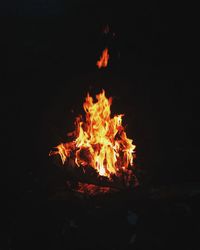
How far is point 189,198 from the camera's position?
5160 mm

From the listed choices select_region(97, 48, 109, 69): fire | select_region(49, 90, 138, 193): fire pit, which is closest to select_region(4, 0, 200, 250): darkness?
select_region(97, 48, 109, 69): fire

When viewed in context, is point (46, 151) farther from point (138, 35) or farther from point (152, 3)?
point (152, 3)

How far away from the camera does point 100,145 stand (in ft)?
19.2

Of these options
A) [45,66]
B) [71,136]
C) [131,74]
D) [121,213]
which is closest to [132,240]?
[121,213]

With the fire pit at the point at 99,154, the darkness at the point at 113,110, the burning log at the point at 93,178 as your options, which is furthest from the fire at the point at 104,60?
the burning log at the point at 93,178

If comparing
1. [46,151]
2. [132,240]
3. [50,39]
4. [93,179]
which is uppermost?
[50,39]

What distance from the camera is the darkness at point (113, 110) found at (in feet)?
16.2

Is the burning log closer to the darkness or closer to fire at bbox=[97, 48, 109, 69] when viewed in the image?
the darkness

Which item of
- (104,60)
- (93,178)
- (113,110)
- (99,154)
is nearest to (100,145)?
(99,154)

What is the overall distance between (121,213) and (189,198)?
3.54 ft

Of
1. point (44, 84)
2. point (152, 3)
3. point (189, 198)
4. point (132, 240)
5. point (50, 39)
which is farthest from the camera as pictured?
point (44, 84)

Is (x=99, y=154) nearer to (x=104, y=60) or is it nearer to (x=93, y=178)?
(x=93, y=178)

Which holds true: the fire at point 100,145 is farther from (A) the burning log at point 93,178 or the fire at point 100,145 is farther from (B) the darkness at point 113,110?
(B) the darkness at point 113,110

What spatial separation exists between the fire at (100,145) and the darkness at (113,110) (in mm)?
372
